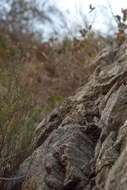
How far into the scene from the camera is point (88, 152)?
167 cm

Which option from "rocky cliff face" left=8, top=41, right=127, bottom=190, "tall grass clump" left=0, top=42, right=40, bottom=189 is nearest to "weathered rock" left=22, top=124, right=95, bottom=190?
"rocky cliff face" left=8, top=41, right=127, bottom=190

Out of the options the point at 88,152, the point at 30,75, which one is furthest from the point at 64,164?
the point at 30,75

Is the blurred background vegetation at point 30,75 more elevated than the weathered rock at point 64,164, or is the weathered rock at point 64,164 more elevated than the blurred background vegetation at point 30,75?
the blurred background vegetation at point 30,75

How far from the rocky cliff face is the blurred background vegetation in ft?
0.57

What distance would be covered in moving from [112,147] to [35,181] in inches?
20.4

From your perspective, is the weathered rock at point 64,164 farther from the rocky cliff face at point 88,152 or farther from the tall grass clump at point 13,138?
the tall grass clump at point 13,138

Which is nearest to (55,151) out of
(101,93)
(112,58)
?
(101,93)

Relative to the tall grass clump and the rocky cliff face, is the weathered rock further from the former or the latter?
the tall grass clump

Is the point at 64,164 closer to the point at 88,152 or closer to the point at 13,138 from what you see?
the point at 88,152

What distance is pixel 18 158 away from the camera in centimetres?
189

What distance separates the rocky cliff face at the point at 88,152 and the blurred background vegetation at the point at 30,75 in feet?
0.57

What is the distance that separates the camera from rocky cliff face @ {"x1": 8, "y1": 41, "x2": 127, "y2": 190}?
1343mm

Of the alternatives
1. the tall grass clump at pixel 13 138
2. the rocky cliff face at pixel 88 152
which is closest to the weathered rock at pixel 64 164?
the rocky cliff face at pixel 88 152

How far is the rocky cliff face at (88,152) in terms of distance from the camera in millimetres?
1343
